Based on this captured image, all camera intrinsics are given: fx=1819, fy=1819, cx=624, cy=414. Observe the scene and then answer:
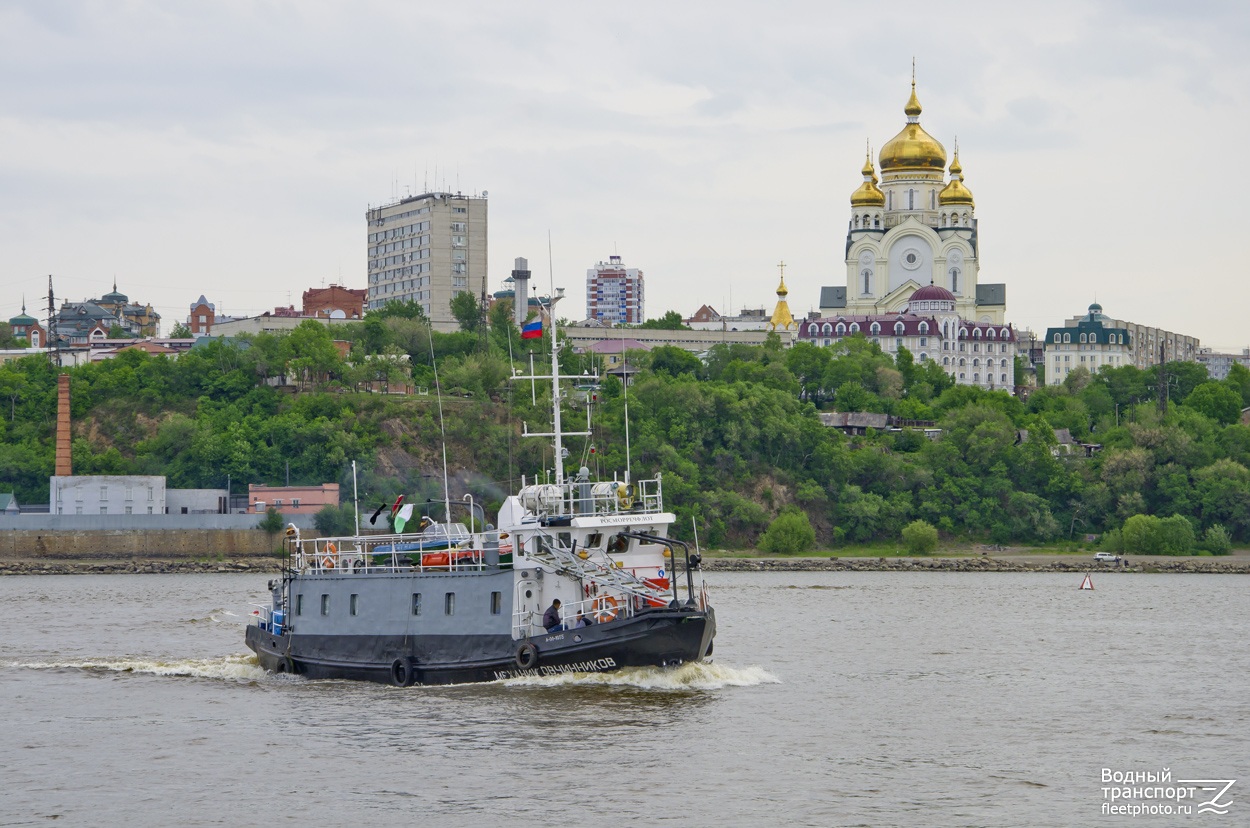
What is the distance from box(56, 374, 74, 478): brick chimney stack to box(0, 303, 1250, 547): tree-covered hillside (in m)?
4.54

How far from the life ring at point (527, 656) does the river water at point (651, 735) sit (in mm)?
475

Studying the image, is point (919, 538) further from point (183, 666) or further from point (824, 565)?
point (183, 666)

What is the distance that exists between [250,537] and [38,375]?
41.6 m

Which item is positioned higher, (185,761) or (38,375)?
(38,375)

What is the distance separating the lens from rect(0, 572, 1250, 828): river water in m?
34.6

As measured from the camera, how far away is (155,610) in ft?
266

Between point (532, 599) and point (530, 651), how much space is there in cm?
145

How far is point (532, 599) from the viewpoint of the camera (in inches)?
1820

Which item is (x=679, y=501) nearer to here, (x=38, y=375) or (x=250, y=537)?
(x=250, y=537)

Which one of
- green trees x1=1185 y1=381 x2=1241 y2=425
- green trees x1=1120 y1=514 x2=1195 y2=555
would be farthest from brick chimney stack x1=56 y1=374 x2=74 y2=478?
green trees x1=1185 y1=381 x2=1241 y2=425

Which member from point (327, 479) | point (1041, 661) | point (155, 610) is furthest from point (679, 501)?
point (1041, 661)

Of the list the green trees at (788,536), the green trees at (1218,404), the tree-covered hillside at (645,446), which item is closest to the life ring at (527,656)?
the tree-covered hillside at (645,446)

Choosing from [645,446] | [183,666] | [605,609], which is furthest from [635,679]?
[645,446]

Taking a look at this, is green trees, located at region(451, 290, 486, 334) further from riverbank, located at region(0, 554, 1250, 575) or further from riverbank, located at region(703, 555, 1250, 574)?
riverbank, located at region(703, 555, 1250, 574)
